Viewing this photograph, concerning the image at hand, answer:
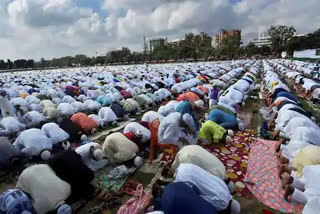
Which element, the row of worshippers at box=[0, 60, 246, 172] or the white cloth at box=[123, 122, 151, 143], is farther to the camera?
the white cloth at box=[123, 122, 151, 143]

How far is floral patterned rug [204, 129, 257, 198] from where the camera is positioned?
3814mm

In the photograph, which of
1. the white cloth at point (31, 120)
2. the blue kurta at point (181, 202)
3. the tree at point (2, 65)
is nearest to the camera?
the blue kurta at point (181, 202)

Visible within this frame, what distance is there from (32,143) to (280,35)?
6130 centimetres

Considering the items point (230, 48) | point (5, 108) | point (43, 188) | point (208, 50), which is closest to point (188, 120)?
point (43, 188)

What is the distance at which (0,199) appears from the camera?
9.31ft

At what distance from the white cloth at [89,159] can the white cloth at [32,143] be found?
1.01 metres

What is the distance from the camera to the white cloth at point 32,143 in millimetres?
4465

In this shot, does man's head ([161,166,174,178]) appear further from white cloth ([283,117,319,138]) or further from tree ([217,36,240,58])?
tree ([217,36,240,58])

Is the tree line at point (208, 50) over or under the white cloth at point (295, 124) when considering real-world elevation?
over

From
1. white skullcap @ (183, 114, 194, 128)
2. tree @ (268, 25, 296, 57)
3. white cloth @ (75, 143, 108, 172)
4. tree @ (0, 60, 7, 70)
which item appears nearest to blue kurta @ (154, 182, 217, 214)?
white cloth @ (75, 143, 108, 172)

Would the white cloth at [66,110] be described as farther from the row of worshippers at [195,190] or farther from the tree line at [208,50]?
the tree line at [208,50]

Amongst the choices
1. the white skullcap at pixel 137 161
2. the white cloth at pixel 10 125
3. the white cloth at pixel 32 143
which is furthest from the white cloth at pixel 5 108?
the white skullcap at pixel 137 161

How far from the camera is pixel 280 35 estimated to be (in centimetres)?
5388

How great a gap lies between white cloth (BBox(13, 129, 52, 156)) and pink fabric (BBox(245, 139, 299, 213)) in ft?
13.1
